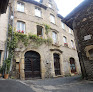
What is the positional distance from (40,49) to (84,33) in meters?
4.91

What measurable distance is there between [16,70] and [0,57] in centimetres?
171

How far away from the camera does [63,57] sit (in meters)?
11.0

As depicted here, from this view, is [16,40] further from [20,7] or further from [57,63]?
[57,63]

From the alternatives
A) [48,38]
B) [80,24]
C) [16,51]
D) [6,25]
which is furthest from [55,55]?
[6,25]

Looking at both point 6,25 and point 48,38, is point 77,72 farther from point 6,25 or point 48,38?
point 6,25

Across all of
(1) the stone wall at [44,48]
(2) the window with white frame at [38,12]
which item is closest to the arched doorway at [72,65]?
(1) the stone wall at [44,48]

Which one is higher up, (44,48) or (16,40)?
(16,40)

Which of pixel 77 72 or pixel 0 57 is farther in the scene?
pixel 77 72

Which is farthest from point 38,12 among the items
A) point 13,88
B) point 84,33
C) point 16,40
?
point 13,88

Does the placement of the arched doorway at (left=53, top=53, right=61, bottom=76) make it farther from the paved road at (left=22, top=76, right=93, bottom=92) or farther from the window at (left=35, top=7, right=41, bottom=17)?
the window at (left=35, top=7, right=41, bottom=17)

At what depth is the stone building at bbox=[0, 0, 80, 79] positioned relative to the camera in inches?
322

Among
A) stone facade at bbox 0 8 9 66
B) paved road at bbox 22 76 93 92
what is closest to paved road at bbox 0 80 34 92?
paved road at bbox 22 76 93 92

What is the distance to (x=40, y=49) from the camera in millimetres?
9180

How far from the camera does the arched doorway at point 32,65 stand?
8077 millimetres
